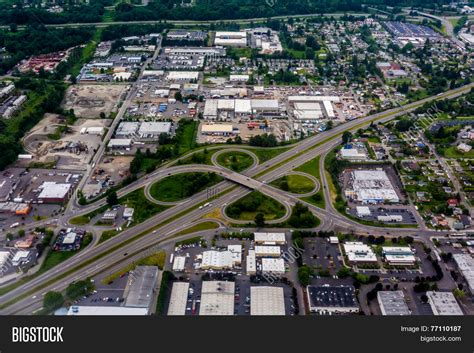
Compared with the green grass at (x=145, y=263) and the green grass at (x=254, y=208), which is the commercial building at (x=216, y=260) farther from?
the green grass at (x=254, y=208)

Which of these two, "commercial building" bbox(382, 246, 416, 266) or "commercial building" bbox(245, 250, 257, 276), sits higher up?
"commercial building" bbox(382, 246, 416, 266)

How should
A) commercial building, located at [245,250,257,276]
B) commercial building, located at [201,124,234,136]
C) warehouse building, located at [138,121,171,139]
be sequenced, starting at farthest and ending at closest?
commercial building, located at [201,124,234,136]
warehouse building, located at [138,121,171,139]
commercial building, located at [245,250,257,276]

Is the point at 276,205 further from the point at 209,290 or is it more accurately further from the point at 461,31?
the point at 461,31

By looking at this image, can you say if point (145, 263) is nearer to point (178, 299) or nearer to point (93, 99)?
point (178, 299)

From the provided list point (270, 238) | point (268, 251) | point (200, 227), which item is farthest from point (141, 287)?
point (270, 238)

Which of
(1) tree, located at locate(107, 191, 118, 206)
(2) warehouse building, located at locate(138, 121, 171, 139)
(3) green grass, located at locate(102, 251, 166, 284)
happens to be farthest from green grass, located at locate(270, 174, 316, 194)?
(2) warehouse building, located at locate(138, 121, 171, 139)

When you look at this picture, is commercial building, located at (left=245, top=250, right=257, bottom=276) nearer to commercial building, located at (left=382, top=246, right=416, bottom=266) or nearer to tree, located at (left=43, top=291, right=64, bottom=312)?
commercial building, located at (left=382, top=246, right=416, bottom=266)

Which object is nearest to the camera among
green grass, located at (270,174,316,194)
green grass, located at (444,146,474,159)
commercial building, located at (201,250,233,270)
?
commercial building, located at (201,250,233,270)

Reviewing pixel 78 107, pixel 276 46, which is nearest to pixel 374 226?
pixel 78 107

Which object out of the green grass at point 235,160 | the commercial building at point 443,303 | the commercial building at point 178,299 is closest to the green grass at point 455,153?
the commercial building at point 443,303
